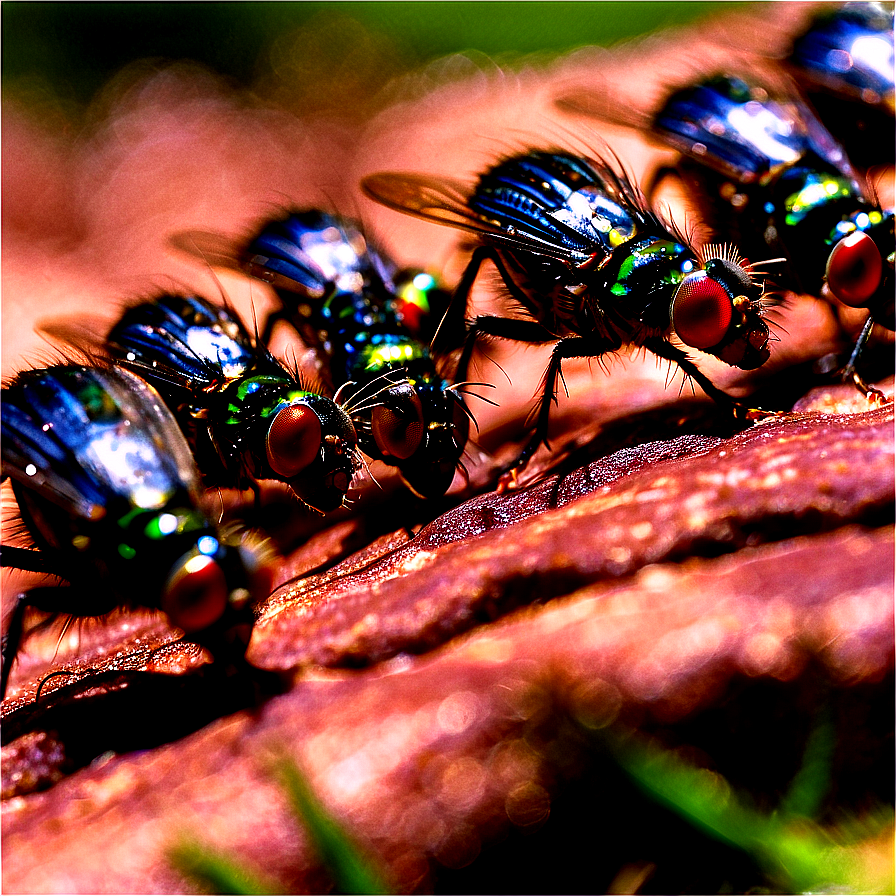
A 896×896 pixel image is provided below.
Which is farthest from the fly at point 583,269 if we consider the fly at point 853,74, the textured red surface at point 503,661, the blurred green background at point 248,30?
the blurred green background at point 248,30

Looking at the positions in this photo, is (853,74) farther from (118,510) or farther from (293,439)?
(118,510)

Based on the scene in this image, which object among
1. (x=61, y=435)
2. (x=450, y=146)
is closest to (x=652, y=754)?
(x=61, y=435)

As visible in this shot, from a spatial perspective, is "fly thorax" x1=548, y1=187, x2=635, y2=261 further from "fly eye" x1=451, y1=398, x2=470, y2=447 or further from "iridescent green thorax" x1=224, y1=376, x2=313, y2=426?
"iridescent green thorax" x1=224, y1=376, x2=313, y2=426

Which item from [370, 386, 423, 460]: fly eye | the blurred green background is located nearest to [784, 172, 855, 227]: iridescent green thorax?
[370, 386, 423, 460]: fly eye

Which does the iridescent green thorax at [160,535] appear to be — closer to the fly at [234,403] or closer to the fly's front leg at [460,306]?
the fly at [234,403]

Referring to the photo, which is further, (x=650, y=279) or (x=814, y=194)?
(x=814, y=194)

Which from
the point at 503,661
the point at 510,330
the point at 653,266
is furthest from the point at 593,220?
the point at 503,661

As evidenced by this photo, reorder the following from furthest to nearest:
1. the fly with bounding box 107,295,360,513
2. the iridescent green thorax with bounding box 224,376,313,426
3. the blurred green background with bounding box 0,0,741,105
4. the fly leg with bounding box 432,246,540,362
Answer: the blurred green background with bounding box 0,0,741,105 → the fly leg with bounding box 432,246,540,362 → the iridescent green thorax with bounding box 224,376,313,426 → the fly with bounding box 107,295,360,513
